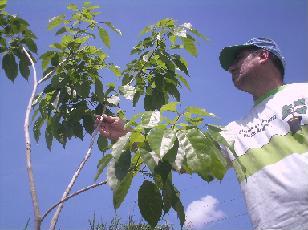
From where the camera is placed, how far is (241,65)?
2.02 meters

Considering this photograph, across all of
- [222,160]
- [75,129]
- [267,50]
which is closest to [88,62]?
[75,129]

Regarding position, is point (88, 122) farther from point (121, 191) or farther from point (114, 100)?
point (121, 191)

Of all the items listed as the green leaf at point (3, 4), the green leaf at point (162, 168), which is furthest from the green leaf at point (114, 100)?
the green leaf at point (162, 168)

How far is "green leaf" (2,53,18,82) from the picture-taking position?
2338 mm

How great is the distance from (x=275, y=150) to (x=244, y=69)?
53cm

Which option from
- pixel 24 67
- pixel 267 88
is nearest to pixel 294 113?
pixel 267 88

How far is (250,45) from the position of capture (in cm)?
204

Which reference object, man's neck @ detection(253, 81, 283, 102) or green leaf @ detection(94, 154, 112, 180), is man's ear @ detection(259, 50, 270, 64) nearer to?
man's neck @ detection(253, 81, 283, 102)

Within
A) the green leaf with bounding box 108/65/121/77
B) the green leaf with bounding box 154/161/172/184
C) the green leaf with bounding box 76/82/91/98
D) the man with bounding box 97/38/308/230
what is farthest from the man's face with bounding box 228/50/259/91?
the green leaf with bounding box 154/161/172/184

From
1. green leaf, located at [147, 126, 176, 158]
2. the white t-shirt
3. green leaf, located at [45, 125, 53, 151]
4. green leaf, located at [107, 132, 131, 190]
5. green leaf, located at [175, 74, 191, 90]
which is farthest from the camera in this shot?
green leaf, located at [175, 74, 191, 90]

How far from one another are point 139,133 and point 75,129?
103 cm

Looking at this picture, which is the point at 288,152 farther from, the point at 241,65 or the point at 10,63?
the point at 10,63

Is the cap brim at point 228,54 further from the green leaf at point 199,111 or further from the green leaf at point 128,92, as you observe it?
the green leaf at point 199,111

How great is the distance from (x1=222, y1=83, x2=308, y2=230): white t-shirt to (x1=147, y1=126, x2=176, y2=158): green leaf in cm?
42
